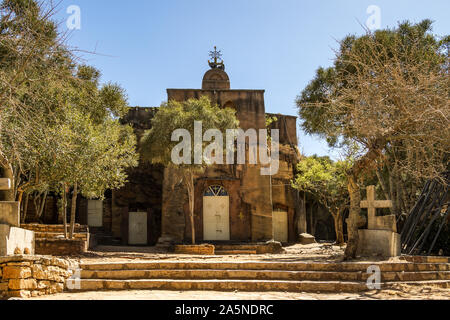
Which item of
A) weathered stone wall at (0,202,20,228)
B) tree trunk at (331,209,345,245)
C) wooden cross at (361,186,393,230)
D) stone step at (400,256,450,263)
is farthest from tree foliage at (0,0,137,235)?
tree trunk at (331,209,345,245)

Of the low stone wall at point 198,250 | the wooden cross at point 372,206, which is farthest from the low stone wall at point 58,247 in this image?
the wooden cross at point 372,206

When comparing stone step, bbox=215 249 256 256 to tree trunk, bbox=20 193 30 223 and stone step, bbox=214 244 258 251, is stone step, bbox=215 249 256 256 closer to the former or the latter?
stone step, bbox=214 244 258 251

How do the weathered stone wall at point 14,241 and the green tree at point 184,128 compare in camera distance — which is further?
A: the green tree at point 184,128

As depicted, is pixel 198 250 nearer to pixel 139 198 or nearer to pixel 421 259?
pixel 421 259

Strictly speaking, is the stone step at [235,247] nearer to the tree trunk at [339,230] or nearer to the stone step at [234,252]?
the stone step at [234,252]

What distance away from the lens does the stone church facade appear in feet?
71.2

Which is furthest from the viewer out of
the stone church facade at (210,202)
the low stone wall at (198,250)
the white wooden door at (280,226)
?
the white wooden door at (280,226)

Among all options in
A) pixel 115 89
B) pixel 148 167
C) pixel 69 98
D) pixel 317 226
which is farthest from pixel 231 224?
pixel 317 226

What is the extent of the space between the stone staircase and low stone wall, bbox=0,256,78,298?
56 cm

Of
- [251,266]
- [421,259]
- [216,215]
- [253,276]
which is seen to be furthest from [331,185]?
[253,276]

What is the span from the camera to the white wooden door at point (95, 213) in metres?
26.1

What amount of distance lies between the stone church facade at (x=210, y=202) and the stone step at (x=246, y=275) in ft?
37.2

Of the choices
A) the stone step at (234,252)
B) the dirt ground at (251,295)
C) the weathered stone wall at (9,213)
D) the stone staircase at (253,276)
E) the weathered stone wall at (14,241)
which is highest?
the weathered stone wall at (9,213)

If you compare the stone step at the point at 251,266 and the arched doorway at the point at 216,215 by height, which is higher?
the arched doorway at the point at 216,215
